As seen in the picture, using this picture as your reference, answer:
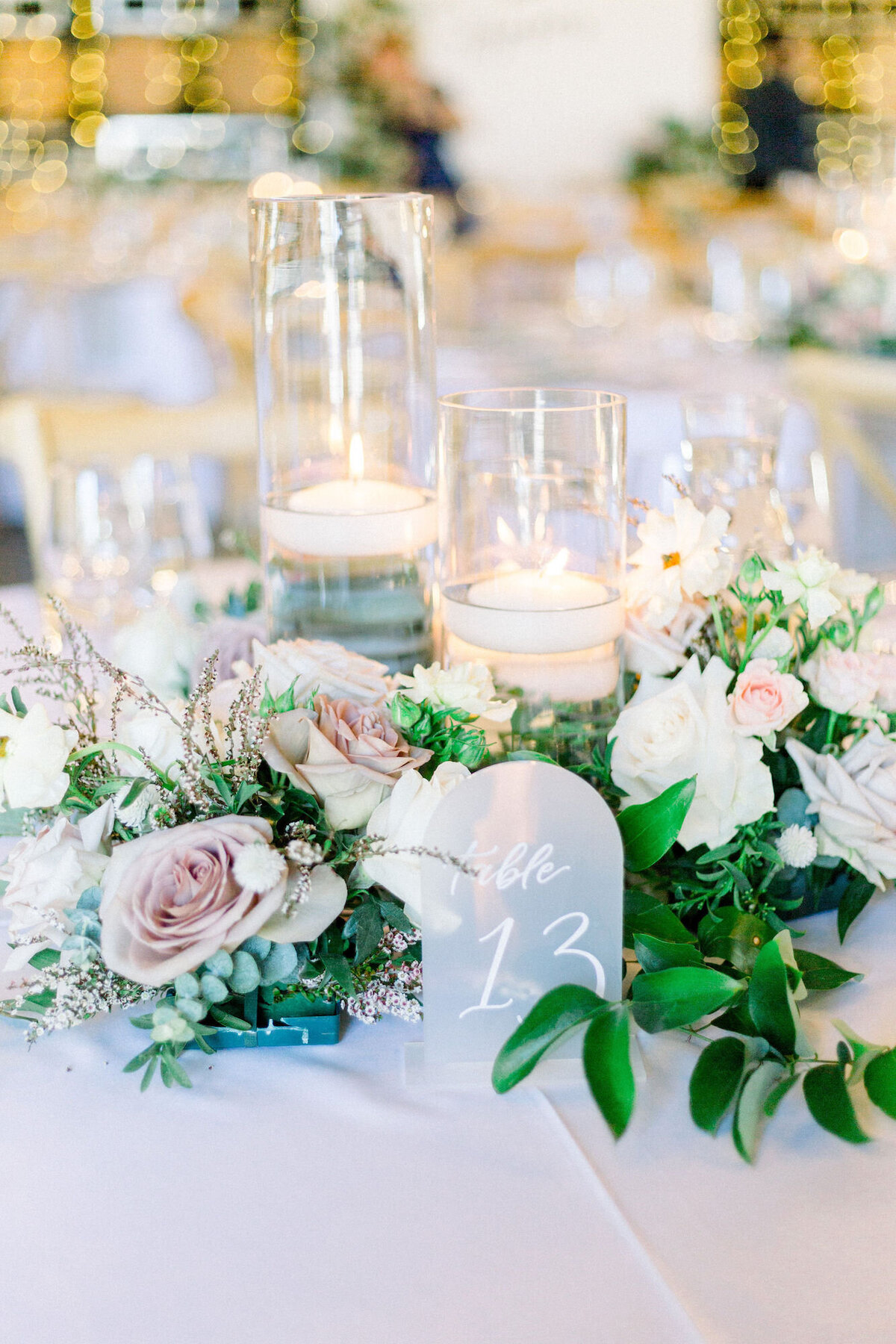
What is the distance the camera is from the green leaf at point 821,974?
71 centimetres

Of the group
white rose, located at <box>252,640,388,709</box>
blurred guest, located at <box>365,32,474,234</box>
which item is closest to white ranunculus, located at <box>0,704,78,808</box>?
white rose, located at <box>252,640,388,709</box>

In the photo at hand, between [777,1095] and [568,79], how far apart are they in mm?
5887

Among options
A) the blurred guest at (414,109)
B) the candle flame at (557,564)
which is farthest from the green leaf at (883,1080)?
the blurred guest at (414,109)

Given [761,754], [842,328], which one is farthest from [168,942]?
[842,328]

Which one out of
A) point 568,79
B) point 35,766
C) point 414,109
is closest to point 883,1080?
point 35,766

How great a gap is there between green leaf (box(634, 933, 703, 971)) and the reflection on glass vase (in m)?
0.46

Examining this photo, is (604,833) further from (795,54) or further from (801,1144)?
(795,54)

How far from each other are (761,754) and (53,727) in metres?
0.42

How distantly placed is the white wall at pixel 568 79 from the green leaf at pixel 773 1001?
561 cm

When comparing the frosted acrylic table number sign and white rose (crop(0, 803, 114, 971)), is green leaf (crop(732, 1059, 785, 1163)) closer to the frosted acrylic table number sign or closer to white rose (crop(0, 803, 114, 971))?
A: the frosted acrylic table number sign

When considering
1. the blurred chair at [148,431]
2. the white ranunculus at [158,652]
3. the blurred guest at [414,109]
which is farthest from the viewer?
the blurred guest at [414,109]

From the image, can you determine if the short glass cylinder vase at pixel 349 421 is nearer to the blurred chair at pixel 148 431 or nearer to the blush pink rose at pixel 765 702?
the blush pink rose at pixel 765 702

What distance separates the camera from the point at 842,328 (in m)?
2.62

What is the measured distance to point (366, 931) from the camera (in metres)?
0.67
